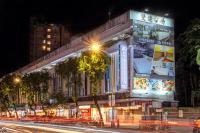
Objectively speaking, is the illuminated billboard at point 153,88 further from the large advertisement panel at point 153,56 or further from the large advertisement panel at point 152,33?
the large advertisement panel at point 152,33

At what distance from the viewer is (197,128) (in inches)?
1628

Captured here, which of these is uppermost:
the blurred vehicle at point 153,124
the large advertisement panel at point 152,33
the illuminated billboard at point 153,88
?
the large advertisement panel at point 152,33

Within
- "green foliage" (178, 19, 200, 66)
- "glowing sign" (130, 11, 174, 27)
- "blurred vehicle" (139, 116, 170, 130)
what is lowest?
"blurred vehicle" (139, 116, 170, 130)

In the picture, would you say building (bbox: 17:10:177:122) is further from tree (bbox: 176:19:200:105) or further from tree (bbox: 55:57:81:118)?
tree (bbox: 55:57:81:118)

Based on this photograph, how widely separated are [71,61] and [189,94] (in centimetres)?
2203

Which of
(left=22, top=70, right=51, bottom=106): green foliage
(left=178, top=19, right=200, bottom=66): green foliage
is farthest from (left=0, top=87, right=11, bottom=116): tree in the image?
(left=178, top=19, right=200, bottom=66): green foliage

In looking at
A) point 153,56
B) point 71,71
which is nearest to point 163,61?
point 153,56

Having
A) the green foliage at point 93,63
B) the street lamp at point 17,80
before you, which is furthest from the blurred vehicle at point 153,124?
the street lamp at point 17,80

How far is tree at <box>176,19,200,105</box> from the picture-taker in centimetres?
6284

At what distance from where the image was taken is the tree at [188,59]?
62841 mm

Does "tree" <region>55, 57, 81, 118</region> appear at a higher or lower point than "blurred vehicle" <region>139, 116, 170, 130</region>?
higher

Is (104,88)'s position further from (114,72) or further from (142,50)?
(142,50)

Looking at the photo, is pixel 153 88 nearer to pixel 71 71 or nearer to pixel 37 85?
pixel 71 71

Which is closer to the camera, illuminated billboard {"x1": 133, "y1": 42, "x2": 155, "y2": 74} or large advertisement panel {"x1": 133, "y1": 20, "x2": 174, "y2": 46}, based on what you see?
large advertisement panel {"x1": 133, "y1": 20, "x2": 174, "y2": 46}
